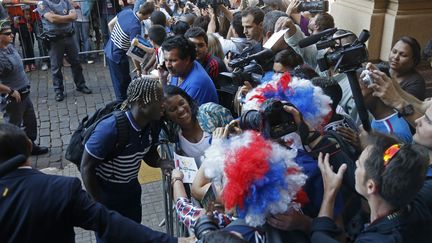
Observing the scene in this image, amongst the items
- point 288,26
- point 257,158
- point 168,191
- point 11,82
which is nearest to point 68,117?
point 11,82

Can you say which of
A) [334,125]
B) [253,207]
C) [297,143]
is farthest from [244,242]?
[334,125]

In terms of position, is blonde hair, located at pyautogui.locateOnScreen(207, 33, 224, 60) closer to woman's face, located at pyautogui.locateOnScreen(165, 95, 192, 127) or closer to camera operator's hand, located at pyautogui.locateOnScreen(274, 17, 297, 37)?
camera operator's hand, located at pyautogui.locateOnScreen(274, 17, 297, 37)

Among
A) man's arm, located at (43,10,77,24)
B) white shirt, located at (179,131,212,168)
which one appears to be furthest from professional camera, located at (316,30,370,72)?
man's arm, located at (43,10,77,24)

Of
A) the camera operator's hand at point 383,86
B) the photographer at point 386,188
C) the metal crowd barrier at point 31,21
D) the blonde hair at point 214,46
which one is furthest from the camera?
the metal crowd barrier at point 31,21

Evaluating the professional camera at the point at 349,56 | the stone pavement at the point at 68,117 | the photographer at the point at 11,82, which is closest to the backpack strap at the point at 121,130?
the professional camera at the point at 349,56

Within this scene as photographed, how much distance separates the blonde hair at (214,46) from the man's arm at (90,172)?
2389 millimetres

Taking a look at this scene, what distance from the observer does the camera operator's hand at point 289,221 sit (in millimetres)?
2004

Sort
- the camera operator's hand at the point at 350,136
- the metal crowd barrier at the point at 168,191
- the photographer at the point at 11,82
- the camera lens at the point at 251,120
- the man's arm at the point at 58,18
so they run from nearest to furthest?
1. the camera lens at the point at 251,120
2. the camera operator's hand at the point at 350,136
3. the metal crowd barrier at the point at 168,191
4. the photographer at the point at 11,82
5. the man's arm at the point at 58,18

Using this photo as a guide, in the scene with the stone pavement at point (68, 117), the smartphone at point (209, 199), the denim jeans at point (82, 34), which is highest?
the smartphone at point (209, 199)

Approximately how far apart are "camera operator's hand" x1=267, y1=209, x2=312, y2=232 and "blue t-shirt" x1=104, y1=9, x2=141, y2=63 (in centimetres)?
486

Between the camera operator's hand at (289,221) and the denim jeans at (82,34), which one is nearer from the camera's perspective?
the camera operator's hand at (289,221)

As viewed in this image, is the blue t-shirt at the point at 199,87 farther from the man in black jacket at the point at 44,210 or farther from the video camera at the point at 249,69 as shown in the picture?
the man in black jacket at the point at 44,210

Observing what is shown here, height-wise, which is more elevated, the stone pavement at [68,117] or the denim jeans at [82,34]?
the denim jeans at [82,34]

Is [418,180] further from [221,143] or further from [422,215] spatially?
[221,143]
